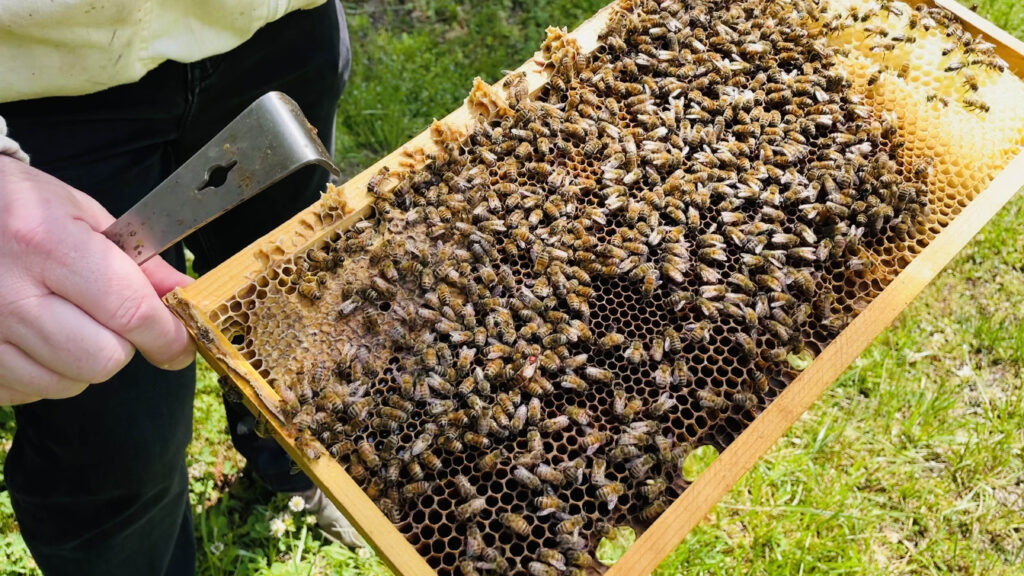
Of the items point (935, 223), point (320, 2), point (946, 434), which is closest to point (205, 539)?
point (320, 2)

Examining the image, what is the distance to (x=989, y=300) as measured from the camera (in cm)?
543

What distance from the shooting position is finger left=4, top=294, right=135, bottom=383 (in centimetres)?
206

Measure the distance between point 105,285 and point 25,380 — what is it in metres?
0.37

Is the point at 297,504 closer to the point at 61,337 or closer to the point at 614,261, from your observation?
the point at 61,337

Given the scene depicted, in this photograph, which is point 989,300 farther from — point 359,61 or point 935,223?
point 359,61

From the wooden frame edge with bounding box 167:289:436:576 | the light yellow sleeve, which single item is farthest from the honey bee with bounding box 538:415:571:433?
the light yellow sleeve

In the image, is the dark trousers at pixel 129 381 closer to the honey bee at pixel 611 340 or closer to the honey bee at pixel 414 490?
the honey bee at pixel 414 490

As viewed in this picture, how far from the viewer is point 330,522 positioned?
4.45 metres

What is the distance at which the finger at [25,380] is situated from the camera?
2100mm

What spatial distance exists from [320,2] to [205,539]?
3.11 metres

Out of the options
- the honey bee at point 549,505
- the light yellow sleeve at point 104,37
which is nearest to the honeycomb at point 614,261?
the honey bee at point 549,505

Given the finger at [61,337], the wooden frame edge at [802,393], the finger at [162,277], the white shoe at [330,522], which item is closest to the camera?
the finger at [61,337]

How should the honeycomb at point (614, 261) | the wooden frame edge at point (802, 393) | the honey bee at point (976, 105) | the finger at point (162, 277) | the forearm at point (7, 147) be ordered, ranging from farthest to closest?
the honey bee at point (976, 105) → the finger at point (162, 277) → the honeycomb at point (614, 261) → the wooden frame edge at point (802, 393) → the forearm at point (7, 147)

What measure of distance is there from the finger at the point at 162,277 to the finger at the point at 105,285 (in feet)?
1.19
